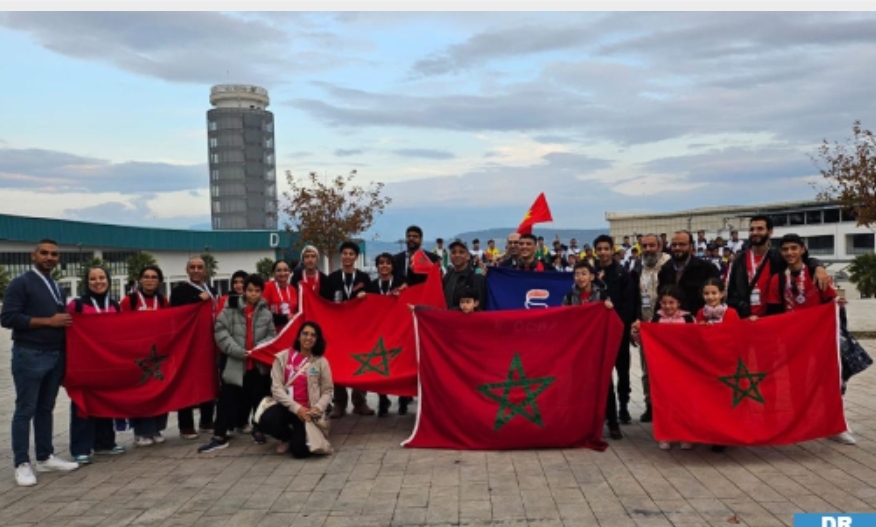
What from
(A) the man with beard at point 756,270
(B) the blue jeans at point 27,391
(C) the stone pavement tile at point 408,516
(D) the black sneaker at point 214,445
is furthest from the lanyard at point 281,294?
(A) the man with beard at point 756,270

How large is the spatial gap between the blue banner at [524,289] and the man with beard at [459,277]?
148 mm

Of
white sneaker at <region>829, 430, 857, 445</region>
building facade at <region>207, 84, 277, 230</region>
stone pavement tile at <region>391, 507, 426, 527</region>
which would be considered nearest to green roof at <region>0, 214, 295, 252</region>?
building facade at <region>207, 84, 277, 230</region>

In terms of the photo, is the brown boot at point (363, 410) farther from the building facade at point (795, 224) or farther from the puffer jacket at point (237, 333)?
the building facade at point (795, 224)

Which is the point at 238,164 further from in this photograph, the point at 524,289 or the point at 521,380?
the point at 521,380

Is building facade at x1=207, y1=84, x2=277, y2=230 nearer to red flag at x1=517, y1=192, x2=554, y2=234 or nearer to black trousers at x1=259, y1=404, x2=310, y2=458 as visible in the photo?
red flag at x1=517, y1=192, x2=554, y2=234

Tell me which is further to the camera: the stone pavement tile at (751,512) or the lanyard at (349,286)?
the lanyard at (349,286)

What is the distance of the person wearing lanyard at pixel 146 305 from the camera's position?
724cm

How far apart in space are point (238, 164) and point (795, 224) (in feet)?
262

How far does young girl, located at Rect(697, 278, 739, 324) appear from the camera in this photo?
6492 mm

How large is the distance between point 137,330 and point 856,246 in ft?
209

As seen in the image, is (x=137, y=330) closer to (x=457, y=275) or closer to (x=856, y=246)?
(x=457, y=275)

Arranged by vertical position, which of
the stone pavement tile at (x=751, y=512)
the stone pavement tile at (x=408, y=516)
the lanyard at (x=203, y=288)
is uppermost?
the lanyard at (x=203, y=288)

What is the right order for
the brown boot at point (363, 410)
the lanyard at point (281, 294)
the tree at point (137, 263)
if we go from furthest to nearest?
1. the tree at point (137, 263)
2. the brown boot at point (363, 410)
3. the lanyard at point (281, 294)

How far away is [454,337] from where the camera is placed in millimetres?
6980
